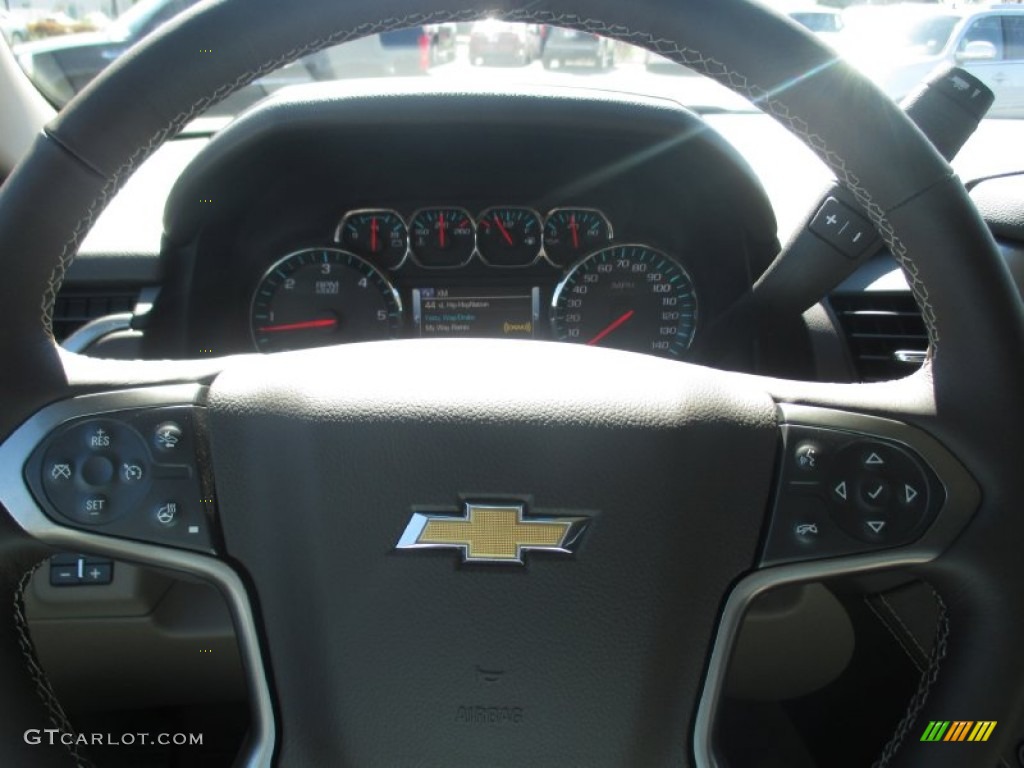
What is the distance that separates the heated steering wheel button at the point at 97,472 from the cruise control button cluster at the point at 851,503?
662mm

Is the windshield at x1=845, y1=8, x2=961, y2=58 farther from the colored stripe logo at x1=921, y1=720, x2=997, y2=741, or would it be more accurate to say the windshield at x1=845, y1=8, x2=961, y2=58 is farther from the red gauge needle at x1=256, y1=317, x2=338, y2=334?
the colored stripe logo at x1=921, y1=720, x2=997, y2=741

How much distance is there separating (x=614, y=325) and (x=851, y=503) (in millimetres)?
1501

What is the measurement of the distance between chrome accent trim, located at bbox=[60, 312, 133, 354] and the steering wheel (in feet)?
3.60

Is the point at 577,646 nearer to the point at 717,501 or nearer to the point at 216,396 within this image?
the point at 717,501

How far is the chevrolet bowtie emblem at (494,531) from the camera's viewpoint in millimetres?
1009

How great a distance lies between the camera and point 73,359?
107 centimetres

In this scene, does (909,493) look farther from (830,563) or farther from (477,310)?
(477,310)

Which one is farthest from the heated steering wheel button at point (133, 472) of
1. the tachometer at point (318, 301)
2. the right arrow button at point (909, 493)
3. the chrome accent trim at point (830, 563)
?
the tachometer at point (318, 301)

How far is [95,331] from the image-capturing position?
208 centimetres

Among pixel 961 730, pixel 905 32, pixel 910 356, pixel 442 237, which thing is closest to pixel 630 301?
pixel 442 237

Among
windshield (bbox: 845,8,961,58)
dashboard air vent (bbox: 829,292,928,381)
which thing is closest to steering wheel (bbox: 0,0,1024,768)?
dashboard air vent (bbox: 829,292,928,381)

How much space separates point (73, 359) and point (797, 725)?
163cm

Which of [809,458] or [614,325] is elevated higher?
[809,458]

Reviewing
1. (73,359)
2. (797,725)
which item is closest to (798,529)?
(73,359)
